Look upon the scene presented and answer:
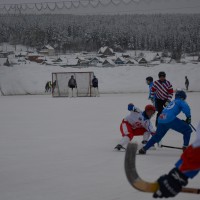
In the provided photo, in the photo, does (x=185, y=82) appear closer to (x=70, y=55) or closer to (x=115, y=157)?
(x=70, y=55)

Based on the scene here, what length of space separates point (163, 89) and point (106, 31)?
22099mm

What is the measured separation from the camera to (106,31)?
2881 cm

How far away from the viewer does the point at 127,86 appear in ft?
91.8

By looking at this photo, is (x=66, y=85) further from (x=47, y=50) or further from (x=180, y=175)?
(x=180, y=175)

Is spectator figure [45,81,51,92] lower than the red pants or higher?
lower

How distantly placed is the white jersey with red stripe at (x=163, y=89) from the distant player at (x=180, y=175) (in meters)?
5.57

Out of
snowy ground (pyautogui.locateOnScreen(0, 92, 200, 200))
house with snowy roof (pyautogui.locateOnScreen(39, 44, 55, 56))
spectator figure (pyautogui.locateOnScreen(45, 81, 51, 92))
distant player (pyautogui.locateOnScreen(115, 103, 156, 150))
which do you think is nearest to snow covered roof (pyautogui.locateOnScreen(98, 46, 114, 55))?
house with snowy roof (pyautogui.locateOnScreen(39, 44, 55, 56))

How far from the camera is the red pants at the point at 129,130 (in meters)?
5.56

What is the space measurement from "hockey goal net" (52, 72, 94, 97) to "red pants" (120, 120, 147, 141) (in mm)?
16481

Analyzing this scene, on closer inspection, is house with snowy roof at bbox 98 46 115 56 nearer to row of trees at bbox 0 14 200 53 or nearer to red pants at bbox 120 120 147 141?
row of trees at bbox 0 14 200 53

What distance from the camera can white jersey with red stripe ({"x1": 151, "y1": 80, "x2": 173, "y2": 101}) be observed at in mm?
7102

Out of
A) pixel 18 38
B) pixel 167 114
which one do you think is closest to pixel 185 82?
pixel 18 38

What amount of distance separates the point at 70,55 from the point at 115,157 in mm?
23795

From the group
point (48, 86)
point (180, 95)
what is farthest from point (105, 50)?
point (180, 95)
